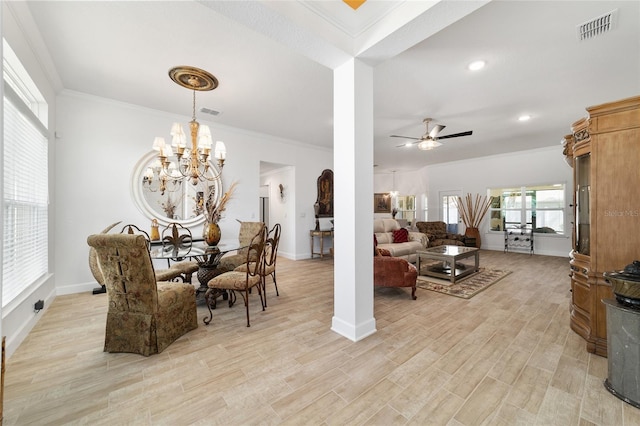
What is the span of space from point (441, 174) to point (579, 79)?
5.65 metres

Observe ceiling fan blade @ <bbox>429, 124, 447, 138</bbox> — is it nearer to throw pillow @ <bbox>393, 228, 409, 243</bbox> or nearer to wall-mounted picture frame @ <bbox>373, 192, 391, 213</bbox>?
throw pillow @ <bbox>393, 228, 409, 243</bbox>

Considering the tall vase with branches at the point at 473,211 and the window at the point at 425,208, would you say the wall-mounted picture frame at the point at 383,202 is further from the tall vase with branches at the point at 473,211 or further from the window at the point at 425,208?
the tall vase with branches at the point at 473,211

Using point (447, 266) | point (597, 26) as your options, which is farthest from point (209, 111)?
point (447, 266)

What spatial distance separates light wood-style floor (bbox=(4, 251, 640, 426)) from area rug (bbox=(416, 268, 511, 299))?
63 cm

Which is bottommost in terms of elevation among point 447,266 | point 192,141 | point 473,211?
point 447,266

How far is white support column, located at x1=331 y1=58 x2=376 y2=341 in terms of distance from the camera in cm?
239

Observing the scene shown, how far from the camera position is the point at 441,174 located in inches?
345

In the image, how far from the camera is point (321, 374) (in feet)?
6.24

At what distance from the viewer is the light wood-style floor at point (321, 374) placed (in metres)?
1.54

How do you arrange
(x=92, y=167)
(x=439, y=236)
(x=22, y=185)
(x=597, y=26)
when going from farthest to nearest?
(x=439, y=236) < (x=92, y=167) < (x=22, y=185) < (x=597, y=26)

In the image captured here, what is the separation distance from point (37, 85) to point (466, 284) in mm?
6119

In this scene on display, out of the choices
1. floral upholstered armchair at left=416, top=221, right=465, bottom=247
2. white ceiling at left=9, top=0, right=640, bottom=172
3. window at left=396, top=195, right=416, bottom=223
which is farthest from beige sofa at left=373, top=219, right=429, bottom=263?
window at left=396, top=195, right=416, bottom=223

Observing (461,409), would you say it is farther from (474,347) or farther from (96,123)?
(96,123)

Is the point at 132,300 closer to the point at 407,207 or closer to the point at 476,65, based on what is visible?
the point at 476,65
